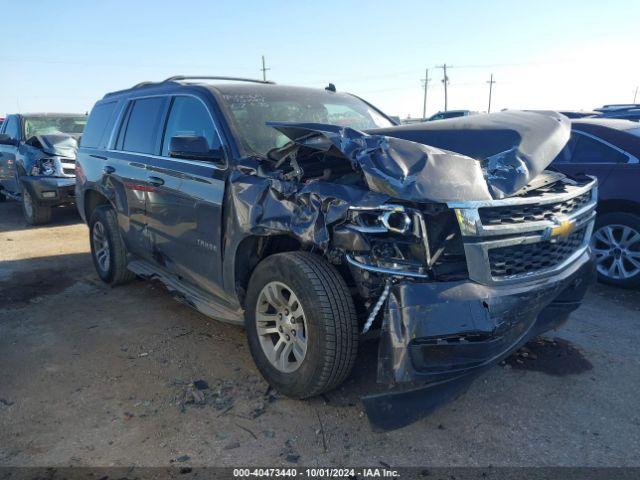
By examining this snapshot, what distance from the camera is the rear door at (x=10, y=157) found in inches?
417

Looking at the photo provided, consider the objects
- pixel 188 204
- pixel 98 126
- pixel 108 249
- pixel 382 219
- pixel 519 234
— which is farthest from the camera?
pixel 98 126

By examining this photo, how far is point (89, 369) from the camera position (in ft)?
12.4

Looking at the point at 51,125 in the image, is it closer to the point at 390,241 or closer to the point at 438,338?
the point at 390,241

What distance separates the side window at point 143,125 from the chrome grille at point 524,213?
10.0 feet

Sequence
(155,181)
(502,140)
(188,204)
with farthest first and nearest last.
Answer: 1. (155,181)
2. (188,204)
3. (502,140)

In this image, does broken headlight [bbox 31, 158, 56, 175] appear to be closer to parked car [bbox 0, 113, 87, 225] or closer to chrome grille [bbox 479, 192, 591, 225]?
parked car [bbox 0, 113, 87, 225]

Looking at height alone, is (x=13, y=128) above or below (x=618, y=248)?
above

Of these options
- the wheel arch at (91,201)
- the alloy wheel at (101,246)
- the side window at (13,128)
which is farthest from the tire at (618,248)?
the side window at (13,128)

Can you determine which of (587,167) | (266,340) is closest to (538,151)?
(266,340)

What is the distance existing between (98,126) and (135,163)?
5.09 feet

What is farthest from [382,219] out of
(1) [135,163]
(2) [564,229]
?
(1) [135,163]

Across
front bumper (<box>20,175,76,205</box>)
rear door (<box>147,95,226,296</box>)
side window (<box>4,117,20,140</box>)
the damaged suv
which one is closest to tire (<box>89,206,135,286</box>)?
rear door (<box>147,95,226,296</box>)

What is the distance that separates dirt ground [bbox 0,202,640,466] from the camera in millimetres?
2760

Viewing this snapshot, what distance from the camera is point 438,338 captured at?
250cm
